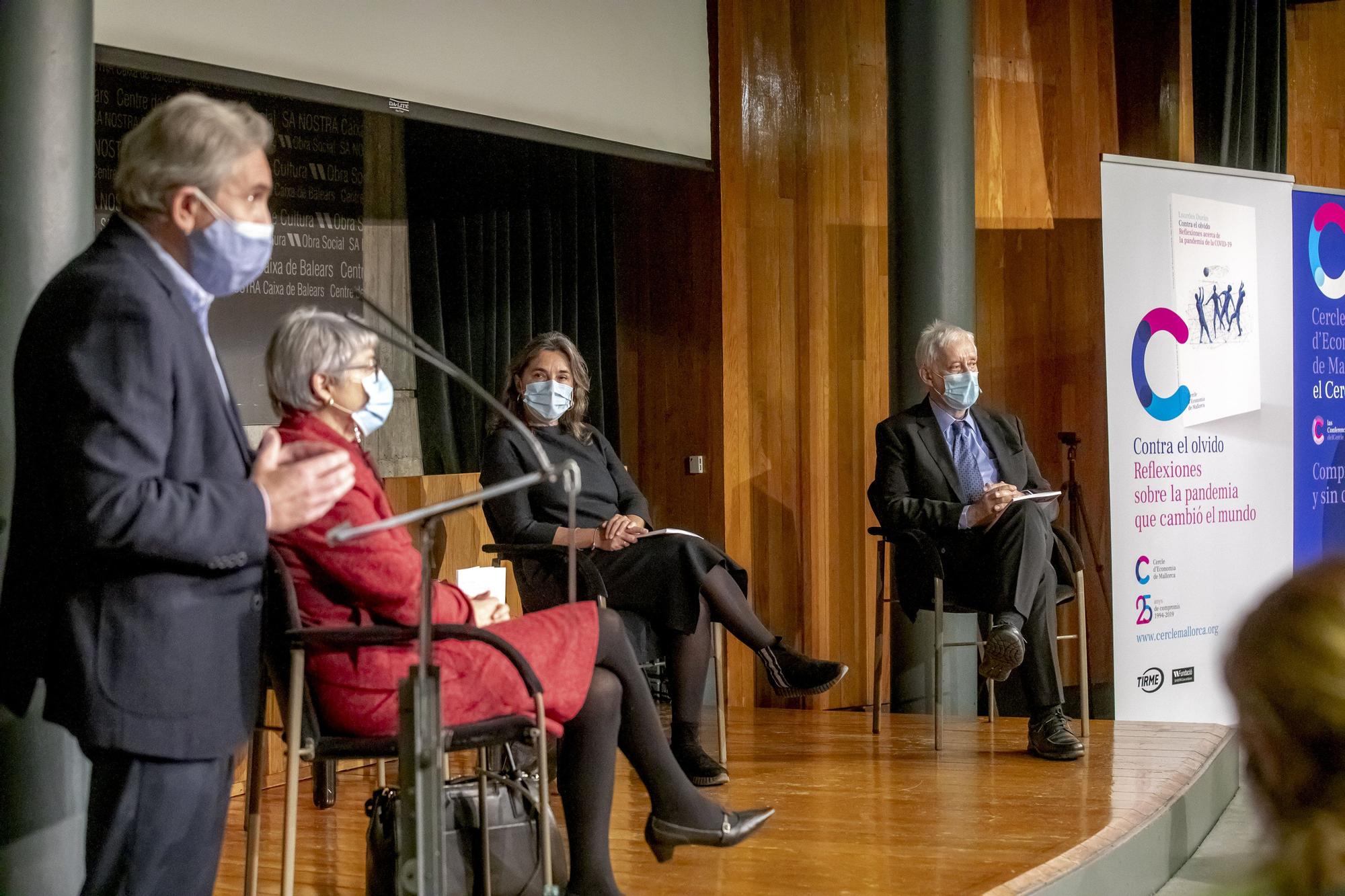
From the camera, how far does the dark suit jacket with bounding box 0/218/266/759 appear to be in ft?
5.71

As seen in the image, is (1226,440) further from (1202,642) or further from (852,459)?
(852,459)

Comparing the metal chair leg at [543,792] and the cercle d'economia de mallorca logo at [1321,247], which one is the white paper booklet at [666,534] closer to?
the metal chair leg at [543,792]

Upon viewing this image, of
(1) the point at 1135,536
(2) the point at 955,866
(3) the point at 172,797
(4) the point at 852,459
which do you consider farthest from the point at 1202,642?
(3) the point at 172,797

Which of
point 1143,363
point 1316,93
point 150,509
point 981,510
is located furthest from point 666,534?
point 1316,93

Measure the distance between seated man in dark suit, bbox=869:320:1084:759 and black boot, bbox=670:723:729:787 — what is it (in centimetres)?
81

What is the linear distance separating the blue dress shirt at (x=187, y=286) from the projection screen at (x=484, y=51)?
1986 millimetres

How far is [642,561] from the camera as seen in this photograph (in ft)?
12.6

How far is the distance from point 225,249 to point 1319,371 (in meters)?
5.39

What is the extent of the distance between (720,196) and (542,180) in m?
0.69

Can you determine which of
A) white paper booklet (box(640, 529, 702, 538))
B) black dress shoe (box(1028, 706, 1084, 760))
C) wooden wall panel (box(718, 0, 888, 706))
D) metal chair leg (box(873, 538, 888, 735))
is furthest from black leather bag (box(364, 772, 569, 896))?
wooden wall panel (box(718, 0, 888, 706))

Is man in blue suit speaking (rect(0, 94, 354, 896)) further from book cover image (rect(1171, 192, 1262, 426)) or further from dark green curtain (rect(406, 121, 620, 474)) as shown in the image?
book cover image (rect(1171, 192, 1262, 426))

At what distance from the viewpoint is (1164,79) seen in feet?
21.7

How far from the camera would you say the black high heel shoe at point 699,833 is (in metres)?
2.58

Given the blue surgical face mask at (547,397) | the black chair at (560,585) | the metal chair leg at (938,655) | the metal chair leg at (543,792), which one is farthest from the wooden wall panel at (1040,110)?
the metal chair leg at (543,792)
